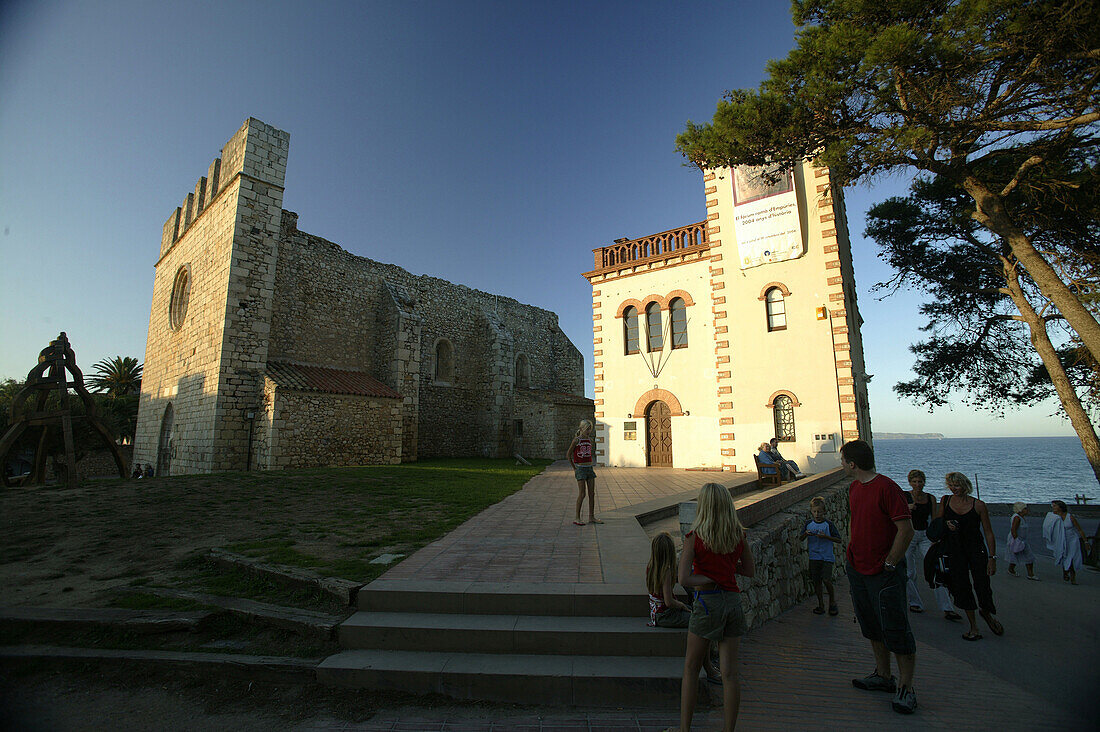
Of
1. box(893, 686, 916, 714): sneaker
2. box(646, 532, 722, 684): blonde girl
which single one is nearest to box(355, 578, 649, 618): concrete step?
box(646, 532, 722, 684): blonde girl

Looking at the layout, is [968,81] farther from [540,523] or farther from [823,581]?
[540,523]

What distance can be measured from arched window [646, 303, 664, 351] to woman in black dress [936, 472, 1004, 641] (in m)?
11.6

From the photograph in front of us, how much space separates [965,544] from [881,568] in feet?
9.14

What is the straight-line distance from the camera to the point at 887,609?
3623 millimetres

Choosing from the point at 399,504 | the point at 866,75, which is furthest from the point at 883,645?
the point at 866,75

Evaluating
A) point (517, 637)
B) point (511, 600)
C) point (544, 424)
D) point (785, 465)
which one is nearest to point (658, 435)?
point (785, 465)

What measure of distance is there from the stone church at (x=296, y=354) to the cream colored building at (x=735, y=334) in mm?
7187

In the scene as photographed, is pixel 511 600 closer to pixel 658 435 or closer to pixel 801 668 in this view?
pixel 801 668

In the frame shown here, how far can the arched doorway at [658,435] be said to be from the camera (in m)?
16.4

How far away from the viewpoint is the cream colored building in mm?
13484

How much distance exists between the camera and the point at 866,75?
9109mm

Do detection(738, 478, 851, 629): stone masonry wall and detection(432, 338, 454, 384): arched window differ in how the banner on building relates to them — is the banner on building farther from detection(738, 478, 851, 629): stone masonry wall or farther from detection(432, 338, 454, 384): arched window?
detection(432, 338, 454, 384): arched window

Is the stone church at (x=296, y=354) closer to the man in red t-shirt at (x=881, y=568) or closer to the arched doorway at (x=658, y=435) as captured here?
the arched doorway at (x=658, y=435)

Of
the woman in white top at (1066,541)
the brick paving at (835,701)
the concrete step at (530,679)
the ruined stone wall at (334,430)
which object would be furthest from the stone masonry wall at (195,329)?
the woman in white top at (1066,541)
